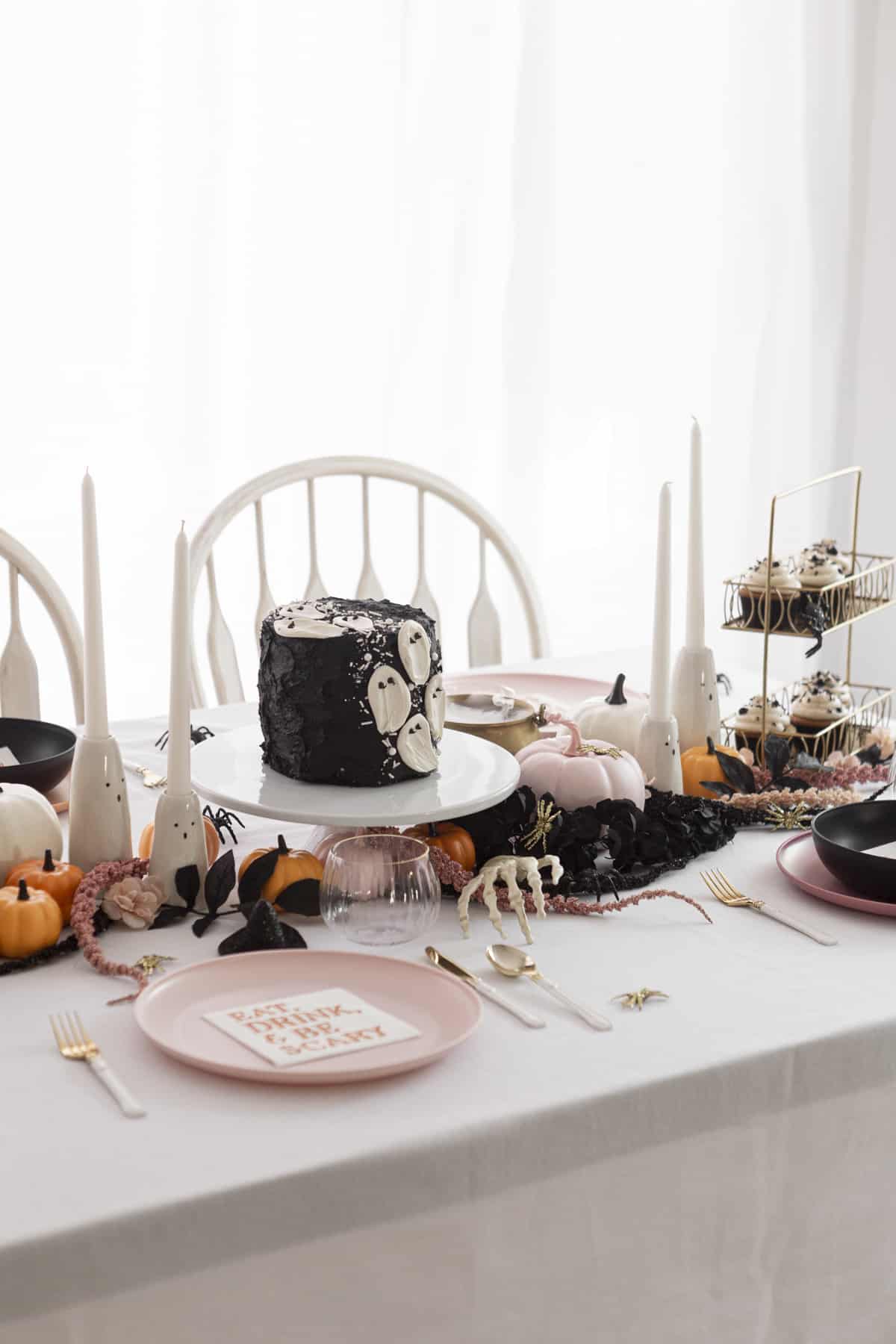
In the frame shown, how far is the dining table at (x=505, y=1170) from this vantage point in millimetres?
668

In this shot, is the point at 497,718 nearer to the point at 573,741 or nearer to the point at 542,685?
the point at 573,741

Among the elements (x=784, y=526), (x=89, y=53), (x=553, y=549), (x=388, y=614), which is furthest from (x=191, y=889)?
(x=784, y=526)

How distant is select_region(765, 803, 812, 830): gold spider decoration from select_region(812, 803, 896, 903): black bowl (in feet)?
0.32

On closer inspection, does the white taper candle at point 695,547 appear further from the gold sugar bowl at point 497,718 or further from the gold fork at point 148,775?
the gold fork at point 148,775

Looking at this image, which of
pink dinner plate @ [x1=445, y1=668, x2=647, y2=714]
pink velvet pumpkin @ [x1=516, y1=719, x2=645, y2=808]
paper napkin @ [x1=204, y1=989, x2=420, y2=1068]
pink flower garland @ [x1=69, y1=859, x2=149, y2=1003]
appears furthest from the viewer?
pink dinner plate @ [x1=445, y1=668, x2=647, y2=714]

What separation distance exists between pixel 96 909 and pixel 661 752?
50cm

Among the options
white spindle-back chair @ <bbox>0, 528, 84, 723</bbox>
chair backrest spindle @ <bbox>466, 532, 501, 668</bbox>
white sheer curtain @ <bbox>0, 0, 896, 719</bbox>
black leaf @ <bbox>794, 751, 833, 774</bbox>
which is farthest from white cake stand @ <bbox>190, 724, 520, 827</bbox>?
white sheer curtain @ <bbox>0, 0, 896, 719</bbox>

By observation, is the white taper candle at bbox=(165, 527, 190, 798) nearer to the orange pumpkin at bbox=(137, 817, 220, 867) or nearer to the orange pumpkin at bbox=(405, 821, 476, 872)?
the orange pumpkin at bbox=(137, 817, 220, 867)

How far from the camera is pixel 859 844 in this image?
1102 millimetres

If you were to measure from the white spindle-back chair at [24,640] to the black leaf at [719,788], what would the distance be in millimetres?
788

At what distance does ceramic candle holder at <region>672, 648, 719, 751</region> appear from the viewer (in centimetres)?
132

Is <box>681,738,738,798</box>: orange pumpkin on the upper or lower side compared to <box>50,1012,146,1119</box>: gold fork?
upper

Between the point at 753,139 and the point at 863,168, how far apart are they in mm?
329

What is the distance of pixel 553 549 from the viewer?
10.2 feet
